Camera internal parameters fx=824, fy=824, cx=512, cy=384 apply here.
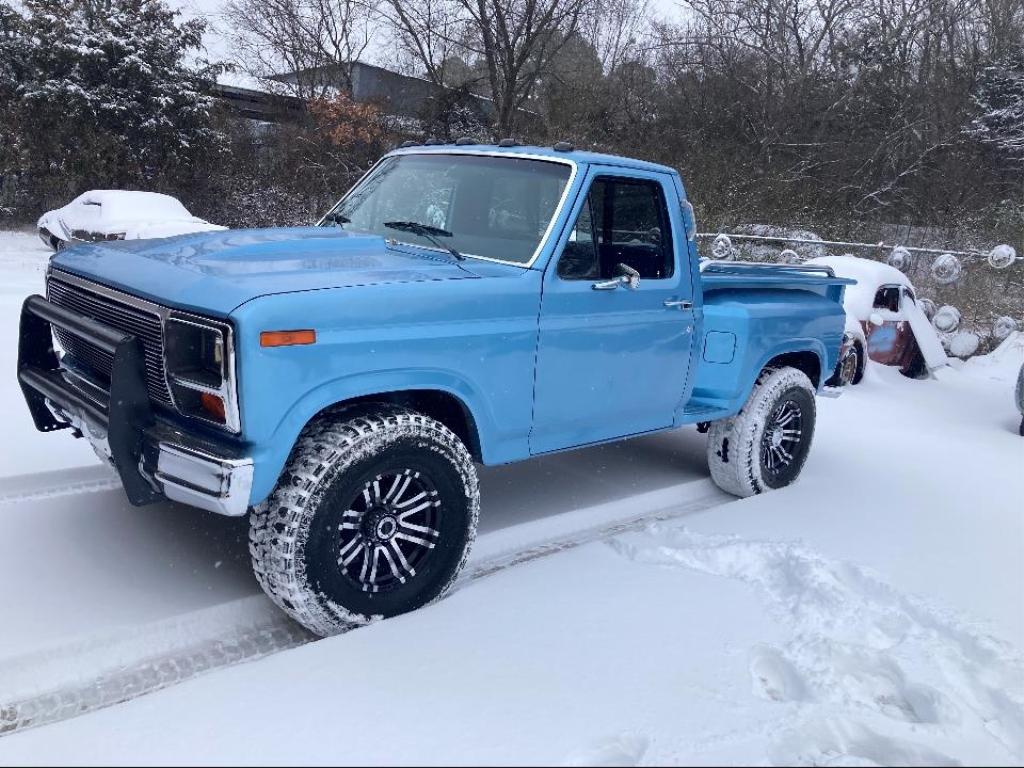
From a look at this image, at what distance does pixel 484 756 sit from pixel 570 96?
A: 2261cm

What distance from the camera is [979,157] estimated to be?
21.0 meters

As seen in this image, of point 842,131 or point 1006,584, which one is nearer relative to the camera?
point 1006,584

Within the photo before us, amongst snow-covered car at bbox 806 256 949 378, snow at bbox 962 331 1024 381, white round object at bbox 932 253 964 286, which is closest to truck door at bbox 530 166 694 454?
snow-covered car at bbox 806 256 949 378

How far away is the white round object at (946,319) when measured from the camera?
12008 mm

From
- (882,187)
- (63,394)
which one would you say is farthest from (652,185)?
(882,187)

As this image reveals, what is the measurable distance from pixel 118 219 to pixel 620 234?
36.0ft

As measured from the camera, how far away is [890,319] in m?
10.0

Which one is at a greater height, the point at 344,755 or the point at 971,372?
the point at 344,755

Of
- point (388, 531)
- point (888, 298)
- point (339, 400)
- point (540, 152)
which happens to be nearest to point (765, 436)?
point (540, 152)

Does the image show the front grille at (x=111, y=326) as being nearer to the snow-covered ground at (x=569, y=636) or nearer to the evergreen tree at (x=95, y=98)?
the snow-covered ground at (x=569, y=636)

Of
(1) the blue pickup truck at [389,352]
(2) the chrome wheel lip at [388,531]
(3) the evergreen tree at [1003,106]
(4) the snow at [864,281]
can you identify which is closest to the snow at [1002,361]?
(4) the snow at [864,281]

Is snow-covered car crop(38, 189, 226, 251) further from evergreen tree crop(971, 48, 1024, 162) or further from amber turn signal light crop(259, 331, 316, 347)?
evergreen tree crop(971, 48, 1024, 162)

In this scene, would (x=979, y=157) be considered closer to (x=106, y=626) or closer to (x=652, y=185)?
(x=652, y=185)

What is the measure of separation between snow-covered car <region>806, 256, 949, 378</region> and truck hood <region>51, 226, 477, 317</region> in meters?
7.55
